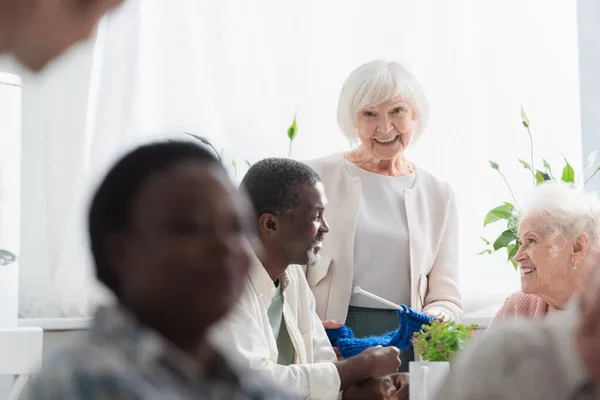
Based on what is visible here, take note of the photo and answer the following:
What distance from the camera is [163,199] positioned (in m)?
0.45

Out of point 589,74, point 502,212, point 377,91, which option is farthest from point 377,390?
point 589,74

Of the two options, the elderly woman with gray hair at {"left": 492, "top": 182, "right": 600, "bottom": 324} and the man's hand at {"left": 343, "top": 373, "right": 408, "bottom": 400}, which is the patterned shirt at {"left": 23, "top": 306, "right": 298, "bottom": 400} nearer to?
the man's hand at {"left": 343, "top": 373, "right": 408, "bottom": 400}

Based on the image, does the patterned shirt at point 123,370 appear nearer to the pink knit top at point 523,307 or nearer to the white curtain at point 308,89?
the pink knit top at point 523,307

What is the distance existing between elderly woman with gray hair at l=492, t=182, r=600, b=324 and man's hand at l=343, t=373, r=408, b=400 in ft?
2.53

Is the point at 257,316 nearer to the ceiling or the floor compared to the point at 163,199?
nearer to the floor

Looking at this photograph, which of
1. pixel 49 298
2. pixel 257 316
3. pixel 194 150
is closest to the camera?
pixel 194 150

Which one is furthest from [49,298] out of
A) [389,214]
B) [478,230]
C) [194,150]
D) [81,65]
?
[194,150]

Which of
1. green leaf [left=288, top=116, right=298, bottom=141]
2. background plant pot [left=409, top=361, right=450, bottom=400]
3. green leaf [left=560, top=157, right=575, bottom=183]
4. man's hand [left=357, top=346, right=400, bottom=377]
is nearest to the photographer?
background plant pot [left=409, top=361, right=450, bottom=400]

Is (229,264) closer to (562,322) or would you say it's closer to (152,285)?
(152,285)

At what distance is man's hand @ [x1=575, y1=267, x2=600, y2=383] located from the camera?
0.36 m

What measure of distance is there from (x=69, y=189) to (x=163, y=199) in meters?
2.98

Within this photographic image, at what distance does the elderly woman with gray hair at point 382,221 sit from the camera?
101 inches

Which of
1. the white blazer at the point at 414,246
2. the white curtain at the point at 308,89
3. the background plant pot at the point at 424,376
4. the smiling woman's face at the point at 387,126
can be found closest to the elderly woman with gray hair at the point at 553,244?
the white blazer at the point at 414,246

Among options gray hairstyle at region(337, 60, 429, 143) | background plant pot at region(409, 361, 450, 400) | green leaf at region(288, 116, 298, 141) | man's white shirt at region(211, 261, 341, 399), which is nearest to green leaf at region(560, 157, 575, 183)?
gray hairstyle at region(337, 60, 429, 143)
